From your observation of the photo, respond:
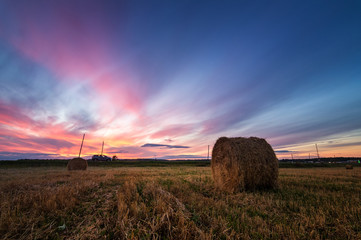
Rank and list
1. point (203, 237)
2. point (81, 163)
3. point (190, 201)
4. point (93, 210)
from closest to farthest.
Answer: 1. point (203, 237)
2. point (93, 210)
3. point (190, 201)
4. point (81, 163)

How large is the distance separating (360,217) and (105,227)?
5.17 m

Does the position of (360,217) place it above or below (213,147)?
below

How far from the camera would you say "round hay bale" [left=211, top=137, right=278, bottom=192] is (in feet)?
24.0

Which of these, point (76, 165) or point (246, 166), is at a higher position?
point (246, 166)

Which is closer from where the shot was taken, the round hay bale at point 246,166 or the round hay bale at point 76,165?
the round hay bale at point 246,166

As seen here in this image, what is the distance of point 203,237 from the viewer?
Result: 243 cm

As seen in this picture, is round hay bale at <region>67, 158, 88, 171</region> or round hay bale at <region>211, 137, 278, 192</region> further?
round hay bale at <region>67, 158, 88, 171</region>

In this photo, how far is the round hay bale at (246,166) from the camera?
24.0 feet

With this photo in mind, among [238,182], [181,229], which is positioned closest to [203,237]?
[181,229]

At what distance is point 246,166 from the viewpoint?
7484mm

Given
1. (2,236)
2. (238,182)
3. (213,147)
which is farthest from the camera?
(213,147)

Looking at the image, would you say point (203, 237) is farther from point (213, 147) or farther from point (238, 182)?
point (213, 147)

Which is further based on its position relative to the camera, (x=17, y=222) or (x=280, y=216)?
(x=280, y=216)

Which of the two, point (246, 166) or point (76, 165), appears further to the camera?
point (76, 165)
